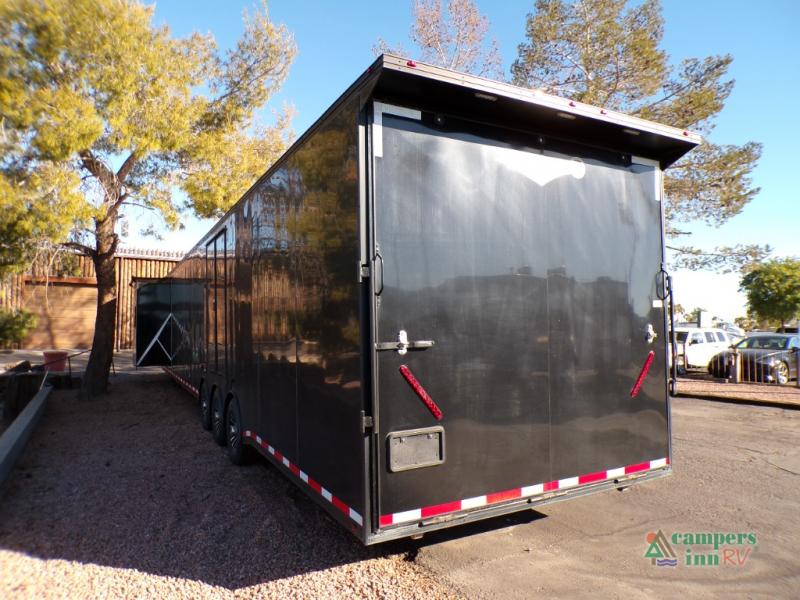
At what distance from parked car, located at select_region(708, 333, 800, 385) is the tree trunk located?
16351mm

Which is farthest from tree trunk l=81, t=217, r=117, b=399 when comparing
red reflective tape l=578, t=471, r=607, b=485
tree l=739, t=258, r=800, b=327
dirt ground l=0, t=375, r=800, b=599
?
tree l=739, t=258, r=800, b=327

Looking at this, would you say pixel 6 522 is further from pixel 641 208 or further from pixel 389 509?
pixel 641 208

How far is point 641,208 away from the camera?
4336mm

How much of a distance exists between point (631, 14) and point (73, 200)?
1395cm

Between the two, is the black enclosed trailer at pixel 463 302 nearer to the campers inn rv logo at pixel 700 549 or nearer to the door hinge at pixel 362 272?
the door hinge at pixel 362 272

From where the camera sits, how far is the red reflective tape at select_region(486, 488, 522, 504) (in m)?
3.49

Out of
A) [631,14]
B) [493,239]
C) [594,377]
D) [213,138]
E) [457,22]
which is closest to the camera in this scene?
[493,239]

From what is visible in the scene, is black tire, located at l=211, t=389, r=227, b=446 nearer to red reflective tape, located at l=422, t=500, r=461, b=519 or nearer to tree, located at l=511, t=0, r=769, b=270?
red reflective tape, located at l=422, t=500, r=461, b=519

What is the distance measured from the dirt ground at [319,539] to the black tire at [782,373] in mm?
9680

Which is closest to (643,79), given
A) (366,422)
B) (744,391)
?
(744,391)

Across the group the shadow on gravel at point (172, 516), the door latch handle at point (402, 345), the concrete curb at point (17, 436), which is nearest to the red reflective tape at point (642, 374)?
the shadow on gravel at point (172, 516)

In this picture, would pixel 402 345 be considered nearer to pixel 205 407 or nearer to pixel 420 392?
pixel 420 392

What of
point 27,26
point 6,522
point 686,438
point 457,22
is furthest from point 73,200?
point 457,22

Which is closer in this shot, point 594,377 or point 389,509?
point 389,509
